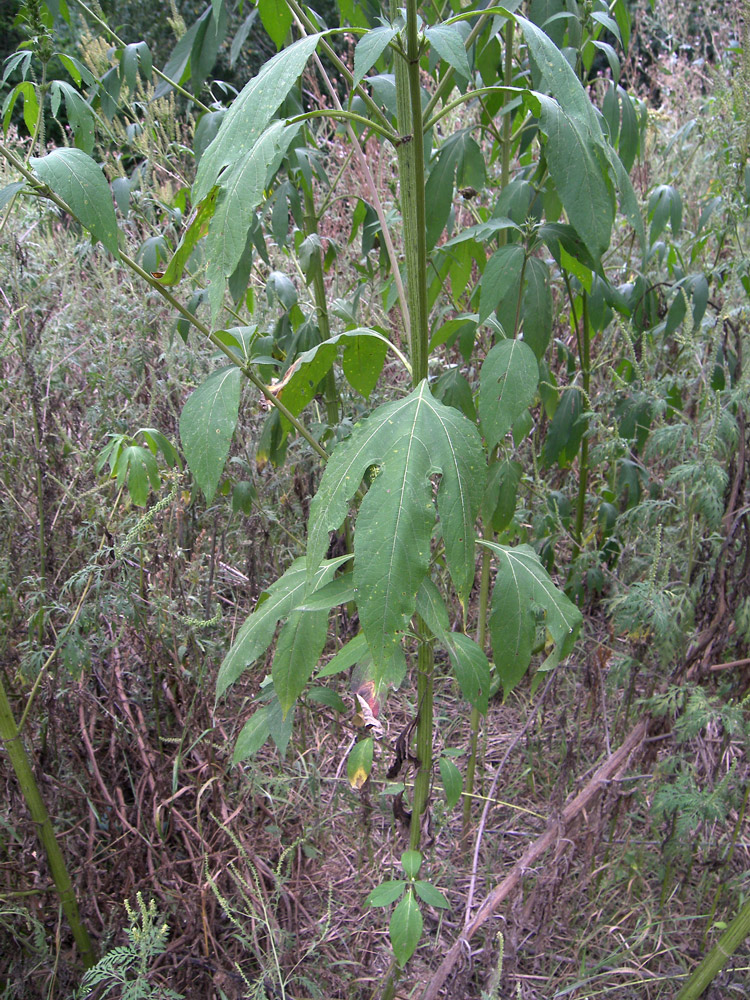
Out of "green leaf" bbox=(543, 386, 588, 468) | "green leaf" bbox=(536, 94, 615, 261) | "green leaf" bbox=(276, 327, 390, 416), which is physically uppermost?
"green leaf" bbox=(536, 94, 615, 261)

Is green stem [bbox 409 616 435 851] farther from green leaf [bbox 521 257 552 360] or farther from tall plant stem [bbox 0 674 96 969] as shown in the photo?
tall plant stem [bbox 0 674 96 969]

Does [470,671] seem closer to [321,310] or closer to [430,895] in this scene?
[430,895]

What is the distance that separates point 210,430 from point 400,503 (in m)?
0.41

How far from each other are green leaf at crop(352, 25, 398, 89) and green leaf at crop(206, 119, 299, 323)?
0.15 metres

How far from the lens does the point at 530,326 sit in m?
1.50

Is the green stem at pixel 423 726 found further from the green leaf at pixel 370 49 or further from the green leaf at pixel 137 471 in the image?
the green leaf at pixel 370 49

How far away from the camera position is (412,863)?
4.53 feet

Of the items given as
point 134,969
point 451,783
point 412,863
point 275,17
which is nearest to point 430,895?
point 412,863

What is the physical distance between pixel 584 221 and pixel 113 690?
1765 millimetres

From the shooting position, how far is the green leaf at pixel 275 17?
132 cm

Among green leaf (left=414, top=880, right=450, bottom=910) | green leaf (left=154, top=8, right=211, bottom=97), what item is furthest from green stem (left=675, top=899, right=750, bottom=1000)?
green leaf (left=154, top=8, right=211, bottom=97)

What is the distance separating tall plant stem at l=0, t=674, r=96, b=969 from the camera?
1.57 m

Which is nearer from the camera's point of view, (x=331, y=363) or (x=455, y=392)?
(x=331, y=363)

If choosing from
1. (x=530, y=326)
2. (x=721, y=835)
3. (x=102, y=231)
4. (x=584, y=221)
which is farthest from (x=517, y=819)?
(x=102, y=231)
